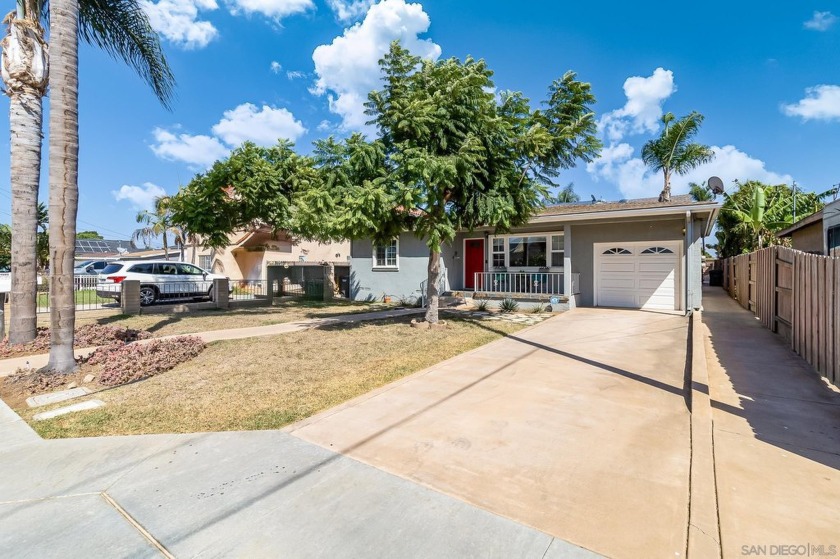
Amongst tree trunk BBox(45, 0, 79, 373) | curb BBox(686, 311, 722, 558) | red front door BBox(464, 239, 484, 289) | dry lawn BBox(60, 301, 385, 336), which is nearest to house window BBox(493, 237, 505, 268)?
red front door BBox(464, 239, 484, 289)

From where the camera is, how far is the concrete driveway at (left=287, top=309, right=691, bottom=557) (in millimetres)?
2596

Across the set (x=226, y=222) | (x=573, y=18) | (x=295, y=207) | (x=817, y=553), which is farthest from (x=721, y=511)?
(x=573, y=18)

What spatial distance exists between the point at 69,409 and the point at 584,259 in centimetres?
1424

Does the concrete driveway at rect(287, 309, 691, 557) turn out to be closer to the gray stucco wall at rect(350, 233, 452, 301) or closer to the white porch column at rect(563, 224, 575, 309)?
the white porch column at rect(563, 224, 575, 309)

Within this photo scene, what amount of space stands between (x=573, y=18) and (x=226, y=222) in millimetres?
12950

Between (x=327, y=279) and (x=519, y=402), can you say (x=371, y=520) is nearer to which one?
(x=519, y=402)

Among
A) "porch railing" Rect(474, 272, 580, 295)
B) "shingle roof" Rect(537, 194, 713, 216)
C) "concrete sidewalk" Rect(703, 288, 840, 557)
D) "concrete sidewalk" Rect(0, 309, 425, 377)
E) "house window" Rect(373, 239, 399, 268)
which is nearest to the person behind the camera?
"concrete sidewalk" Rect(703, 288, 840, 557)

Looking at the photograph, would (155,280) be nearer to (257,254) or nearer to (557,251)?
(257,254)

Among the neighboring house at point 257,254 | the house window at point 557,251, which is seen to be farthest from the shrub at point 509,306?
the neighboring house at point 257,254

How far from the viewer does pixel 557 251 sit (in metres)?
14.7

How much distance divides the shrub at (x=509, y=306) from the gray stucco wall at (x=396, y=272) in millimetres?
3141

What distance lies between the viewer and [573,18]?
12602mm

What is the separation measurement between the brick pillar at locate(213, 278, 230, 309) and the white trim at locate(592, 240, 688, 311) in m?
13.8

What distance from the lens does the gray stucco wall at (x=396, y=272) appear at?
16688mm
